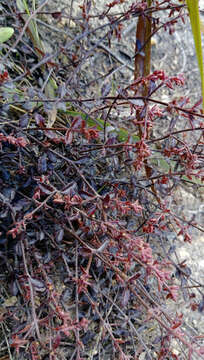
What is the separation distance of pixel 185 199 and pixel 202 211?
8 centimetres

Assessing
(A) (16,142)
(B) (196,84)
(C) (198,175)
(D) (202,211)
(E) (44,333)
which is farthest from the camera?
(B) (196,84)

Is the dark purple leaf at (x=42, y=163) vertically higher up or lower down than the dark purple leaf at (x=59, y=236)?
higher up

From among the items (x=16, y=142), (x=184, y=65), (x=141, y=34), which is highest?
(x=141, y=34)

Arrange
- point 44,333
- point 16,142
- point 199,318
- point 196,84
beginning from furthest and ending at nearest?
1. point 196,84
2. point 199,318
3. point 44,333
4. point 16,142

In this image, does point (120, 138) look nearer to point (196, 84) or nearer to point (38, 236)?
point (38, 236)

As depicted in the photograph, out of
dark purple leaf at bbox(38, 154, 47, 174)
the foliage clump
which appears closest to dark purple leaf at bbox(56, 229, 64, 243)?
the foliage clump

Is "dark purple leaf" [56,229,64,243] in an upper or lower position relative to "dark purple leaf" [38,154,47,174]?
lower

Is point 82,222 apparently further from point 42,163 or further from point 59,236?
point 42,163

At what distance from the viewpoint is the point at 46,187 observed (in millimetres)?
982

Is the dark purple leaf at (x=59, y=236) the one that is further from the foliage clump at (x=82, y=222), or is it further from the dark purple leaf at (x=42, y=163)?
the dark purple leaf at (x=42, y=163)

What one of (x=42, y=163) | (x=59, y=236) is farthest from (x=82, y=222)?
(x=42, y=163)

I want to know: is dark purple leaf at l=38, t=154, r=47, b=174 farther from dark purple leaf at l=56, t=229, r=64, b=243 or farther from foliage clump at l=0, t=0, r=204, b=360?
dark purple leaf at l=56, t=229, r=64, b=243

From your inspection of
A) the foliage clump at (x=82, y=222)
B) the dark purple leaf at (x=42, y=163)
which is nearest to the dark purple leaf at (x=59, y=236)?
the foliage clump at (x=82, y=222)

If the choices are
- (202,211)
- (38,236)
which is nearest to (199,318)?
(202,211)
